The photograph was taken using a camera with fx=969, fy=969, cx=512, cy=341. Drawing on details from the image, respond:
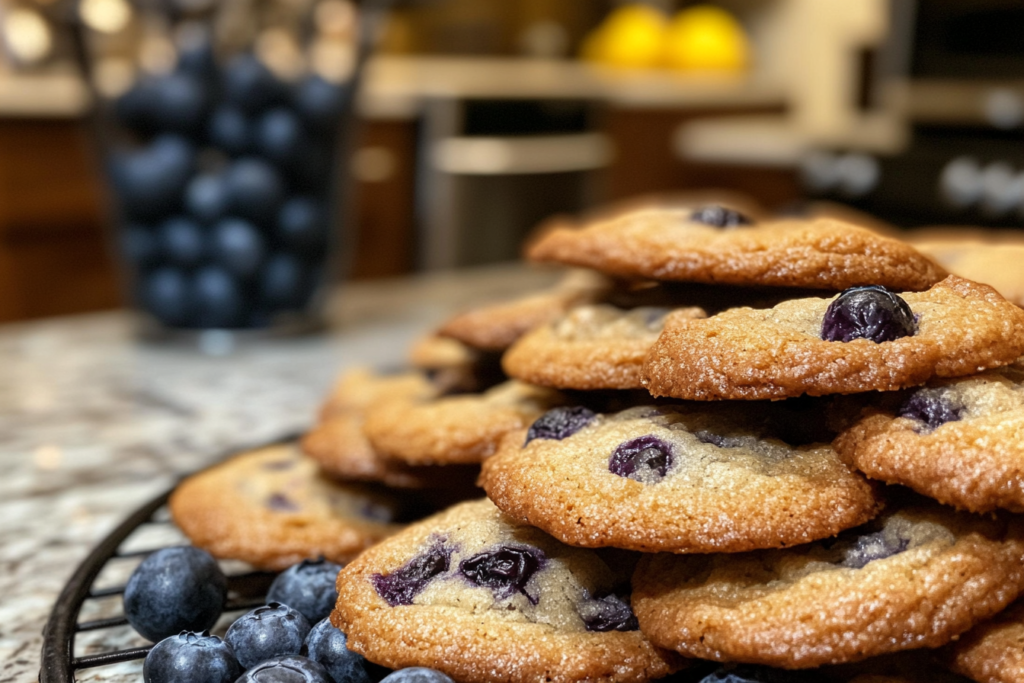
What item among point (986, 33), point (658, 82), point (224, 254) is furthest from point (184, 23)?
point (658, 82)

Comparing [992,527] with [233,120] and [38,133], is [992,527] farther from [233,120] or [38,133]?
[38,133]

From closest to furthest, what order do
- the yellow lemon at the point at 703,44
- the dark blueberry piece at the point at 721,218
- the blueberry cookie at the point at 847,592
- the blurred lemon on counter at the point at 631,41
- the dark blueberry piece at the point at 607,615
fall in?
the blueberry cookie at the point at 847,592, the dark blueberry piece at the point at 607,615, the dark blueberry piece at the point at 721,218, the blurred lemon on counter at the point at 631,41, the yellow lemon at the point at 703,44

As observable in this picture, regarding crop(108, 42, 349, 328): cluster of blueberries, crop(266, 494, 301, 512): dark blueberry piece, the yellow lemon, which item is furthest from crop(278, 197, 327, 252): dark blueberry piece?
the yellow lemon

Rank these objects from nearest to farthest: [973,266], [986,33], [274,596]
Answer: [274,596] < [973,266] < [986,33]

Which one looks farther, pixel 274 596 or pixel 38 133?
pixel 38 133

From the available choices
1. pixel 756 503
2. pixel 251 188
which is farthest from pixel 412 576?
pixel 251 188

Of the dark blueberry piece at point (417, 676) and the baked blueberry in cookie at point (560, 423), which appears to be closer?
the dark blueberry piece at point (417, 676)

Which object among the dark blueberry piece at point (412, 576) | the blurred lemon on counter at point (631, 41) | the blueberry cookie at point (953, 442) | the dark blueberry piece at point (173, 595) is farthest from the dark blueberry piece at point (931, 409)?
the blurred lemon on counter at point (631, 41)

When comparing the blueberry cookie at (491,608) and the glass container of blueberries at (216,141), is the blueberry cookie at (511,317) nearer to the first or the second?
the blueberry cookie at (491,608)
